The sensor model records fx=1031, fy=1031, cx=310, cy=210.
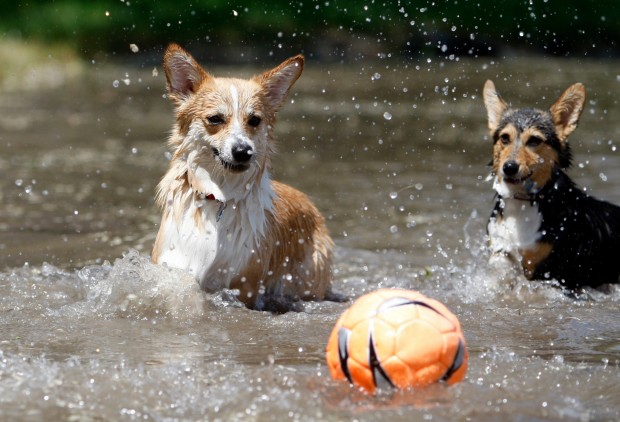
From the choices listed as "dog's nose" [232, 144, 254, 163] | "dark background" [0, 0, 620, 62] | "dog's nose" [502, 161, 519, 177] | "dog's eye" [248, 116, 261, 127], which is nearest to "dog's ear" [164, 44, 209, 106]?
"dog's eye" [248, 116, 261, 127]

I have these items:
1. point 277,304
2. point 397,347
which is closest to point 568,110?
point 277,304

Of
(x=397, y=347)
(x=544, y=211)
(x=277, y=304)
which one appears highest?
(x=544, y=211)

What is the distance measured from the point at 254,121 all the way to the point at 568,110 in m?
2.19

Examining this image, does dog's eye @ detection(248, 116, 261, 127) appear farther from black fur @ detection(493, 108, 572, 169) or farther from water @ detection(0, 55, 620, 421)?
black fur @ detection(493, 108, 572, 169)

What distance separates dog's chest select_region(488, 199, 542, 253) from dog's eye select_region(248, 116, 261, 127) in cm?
177

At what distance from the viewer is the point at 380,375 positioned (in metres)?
4.12

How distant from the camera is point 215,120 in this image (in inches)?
222

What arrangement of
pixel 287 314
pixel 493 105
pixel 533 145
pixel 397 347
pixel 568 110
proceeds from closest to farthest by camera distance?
pixel 397 347 < pixel 287 314 < pixel 533 145 < pixel 568 110 < pixel 493 105

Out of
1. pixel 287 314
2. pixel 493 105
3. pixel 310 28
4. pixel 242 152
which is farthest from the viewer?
pixel 310 28

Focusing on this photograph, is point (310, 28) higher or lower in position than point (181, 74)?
higher

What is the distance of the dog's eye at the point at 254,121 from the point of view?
18.7 ft

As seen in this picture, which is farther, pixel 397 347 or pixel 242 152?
pixel 242 152

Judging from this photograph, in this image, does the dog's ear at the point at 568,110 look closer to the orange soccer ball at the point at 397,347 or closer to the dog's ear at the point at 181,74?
the dog's ear at the point at 181,74

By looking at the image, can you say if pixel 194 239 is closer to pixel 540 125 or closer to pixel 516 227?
pixel 516 227
